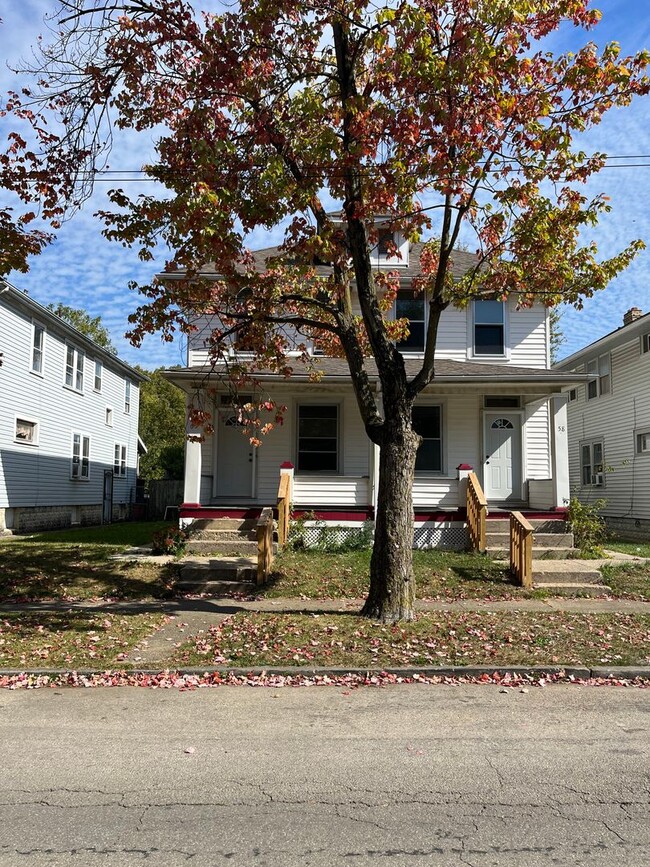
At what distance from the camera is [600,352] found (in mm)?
23062

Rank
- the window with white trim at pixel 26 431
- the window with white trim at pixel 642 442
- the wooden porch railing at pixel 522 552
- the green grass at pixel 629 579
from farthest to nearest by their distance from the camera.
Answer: the window with white trim at pixel 26 431, the window with white trim at pixel 642 442, the wooden porch railing at pixel 522 552, the green grass at pixel 629 579

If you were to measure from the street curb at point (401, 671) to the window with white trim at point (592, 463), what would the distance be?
54.5 ft

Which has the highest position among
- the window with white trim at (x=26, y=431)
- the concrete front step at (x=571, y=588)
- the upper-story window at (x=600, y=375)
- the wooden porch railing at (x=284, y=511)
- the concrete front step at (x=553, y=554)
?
the upper-story window at (x=600, y=375)

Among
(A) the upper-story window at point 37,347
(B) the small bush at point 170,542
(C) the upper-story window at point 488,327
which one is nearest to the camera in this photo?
(B) the small bush at point 170,542

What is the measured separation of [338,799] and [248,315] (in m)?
7.12

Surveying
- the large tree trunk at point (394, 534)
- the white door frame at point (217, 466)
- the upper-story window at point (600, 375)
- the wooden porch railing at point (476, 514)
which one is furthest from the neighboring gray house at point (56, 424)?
the upper-story window at point (600, 375)

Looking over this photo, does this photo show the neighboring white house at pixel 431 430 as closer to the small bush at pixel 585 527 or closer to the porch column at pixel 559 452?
the porch column at pixel 559 452

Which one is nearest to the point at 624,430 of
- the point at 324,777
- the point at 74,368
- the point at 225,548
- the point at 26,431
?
the point at 225,548

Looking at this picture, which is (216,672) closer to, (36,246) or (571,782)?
(571,782)

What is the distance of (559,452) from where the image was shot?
1515cm

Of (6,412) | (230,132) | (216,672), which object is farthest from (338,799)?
(6,412)

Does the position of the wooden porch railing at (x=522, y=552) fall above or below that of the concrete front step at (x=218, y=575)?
above

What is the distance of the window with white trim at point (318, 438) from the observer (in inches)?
661

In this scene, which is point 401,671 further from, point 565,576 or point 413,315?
point 413,315
